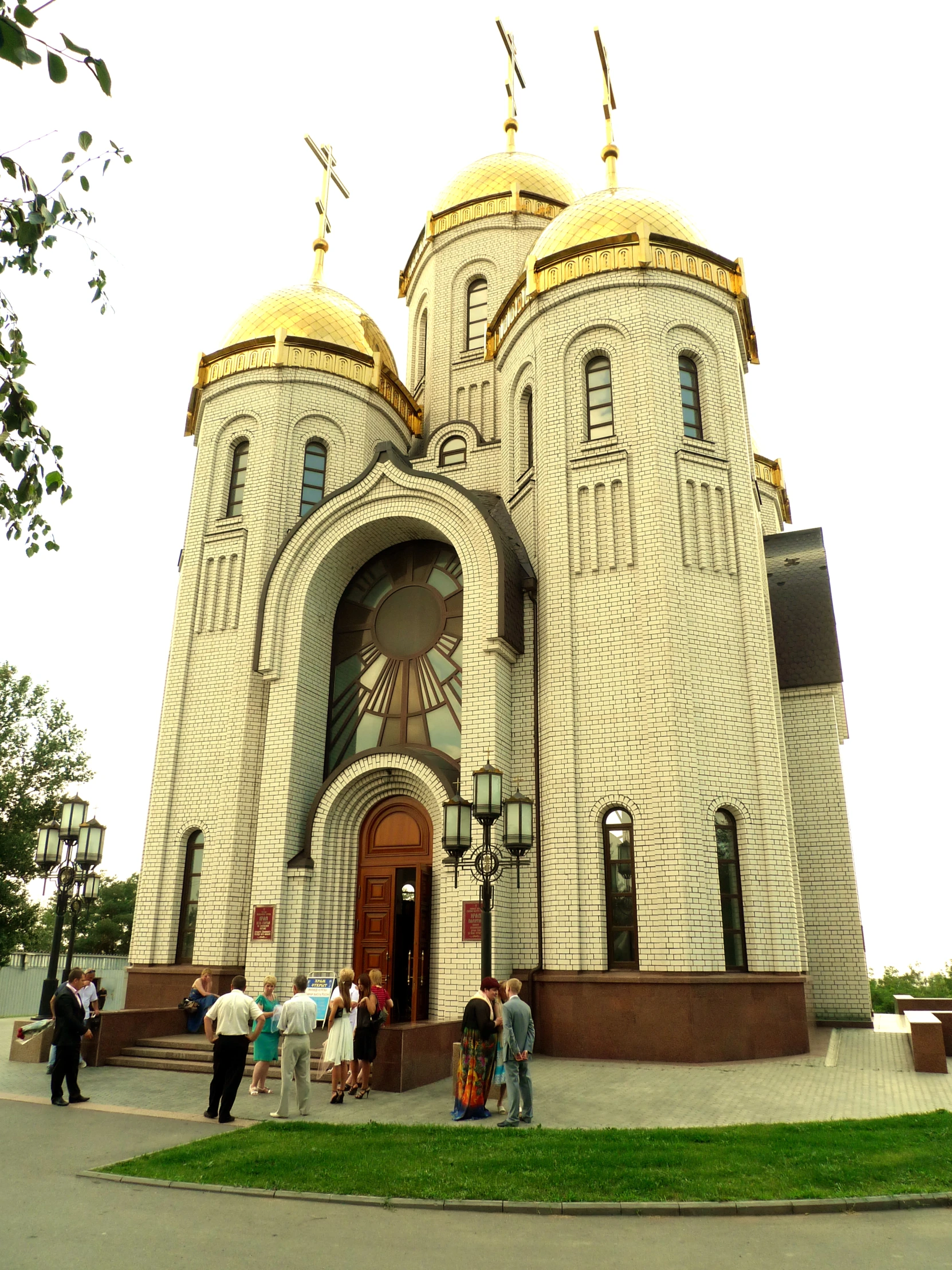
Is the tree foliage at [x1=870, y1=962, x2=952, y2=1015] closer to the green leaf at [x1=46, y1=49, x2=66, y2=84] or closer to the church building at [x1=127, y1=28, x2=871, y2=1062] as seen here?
the church building at [x1=127, y1=28, x2=871, y2=1062]

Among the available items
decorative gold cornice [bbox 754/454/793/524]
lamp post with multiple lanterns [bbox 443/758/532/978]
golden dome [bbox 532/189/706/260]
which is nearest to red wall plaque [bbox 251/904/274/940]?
lamp post with multiple lanterns [bbox 443/758/532/978]

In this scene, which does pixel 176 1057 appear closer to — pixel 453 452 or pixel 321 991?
pixel 321 991

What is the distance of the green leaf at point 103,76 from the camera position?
3578 millimetres

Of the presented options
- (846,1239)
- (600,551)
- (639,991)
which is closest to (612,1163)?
(846,1239)

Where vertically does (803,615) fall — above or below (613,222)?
below

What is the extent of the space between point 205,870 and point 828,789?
11.6 metres

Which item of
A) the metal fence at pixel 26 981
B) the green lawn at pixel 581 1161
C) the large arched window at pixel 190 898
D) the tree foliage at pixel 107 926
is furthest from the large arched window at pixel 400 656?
the tree foliage at pixel 107 926

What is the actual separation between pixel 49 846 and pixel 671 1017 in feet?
29.8

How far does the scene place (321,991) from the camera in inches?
526

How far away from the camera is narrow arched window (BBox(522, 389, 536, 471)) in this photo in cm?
1762

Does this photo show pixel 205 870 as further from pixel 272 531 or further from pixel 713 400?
pixel 713 400

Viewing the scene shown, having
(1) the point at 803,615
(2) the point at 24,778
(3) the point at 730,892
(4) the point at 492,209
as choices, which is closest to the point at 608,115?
(4) the point at 492,209

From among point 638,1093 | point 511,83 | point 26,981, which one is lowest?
point 638,1093

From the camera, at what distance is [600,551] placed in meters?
15.3
